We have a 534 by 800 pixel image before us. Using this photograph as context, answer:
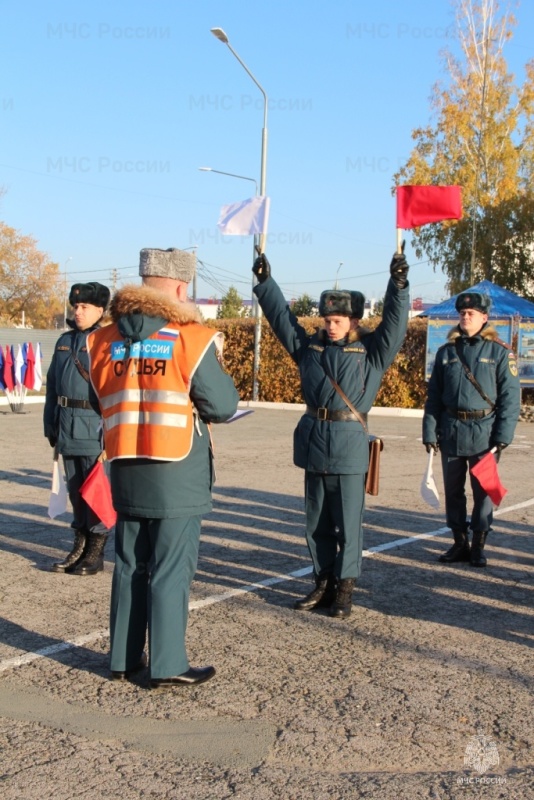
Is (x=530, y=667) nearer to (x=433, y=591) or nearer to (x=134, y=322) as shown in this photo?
(x=433, y=591)

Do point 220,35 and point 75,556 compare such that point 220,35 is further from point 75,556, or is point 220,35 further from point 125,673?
point 125,673

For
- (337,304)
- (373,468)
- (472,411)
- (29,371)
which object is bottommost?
(373,468)

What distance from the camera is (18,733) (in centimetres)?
392

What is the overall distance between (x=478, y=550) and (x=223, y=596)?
7.35ft

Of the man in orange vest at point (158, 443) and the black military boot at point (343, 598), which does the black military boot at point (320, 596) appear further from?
the man in orange vest at point (158, 443)

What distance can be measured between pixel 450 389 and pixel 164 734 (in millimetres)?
4382

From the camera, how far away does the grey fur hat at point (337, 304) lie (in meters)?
5.83

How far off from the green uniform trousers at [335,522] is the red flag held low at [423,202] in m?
1.80

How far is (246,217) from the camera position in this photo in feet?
24.1

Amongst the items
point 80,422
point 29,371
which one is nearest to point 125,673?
point 80,422

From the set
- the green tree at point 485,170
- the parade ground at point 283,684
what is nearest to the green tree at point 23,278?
the green tree at point 485,170

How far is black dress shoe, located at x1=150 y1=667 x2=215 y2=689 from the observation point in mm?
4457

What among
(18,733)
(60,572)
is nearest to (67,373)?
(60,572)

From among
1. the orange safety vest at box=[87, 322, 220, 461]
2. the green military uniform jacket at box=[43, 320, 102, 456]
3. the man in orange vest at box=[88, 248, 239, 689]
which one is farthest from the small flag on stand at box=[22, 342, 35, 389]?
the orange safety vest at box=[87, 322, 220, 461]
